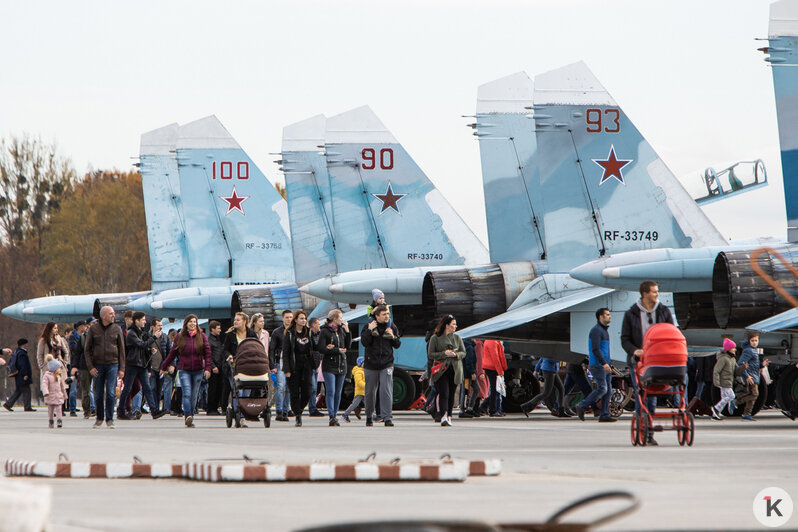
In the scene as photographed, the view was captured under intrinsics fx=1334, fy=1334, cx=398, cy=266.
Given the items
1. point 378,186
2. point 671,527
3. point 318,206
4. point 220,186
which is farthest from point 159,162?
point 671,527

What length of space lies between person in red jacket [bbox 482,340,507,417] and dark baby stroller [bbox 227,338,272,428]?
5245 mm

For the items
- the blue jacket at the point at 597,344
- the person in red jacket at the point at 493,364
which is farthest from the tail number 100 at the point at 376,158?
the blue jacket at the point at 597,344

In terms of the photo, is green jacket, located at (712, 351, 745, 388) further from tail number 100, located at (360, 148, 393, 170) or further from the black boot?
tail number 100, located at (360, 148, 393, 170)

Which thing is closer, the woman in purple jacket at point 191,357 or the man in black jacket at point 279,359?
the woman in purple jacket at point 191,357

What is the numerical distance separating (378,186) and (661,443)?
1881 centimetres

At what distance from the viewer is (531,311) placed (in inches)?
904

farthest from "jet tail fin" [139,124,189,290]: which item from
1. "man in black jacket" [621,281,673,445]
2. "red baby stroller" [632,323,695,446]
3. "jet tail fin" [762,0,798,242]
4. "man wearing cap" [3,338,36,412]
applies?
"red baby stroller" [632,323,695,446]

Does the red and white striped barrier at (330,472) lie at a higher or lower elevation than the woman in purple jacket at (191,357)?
lower

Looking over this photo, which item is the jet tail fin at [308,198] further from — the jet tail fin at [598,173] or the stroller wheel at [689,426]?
the stroller wheel at [689,426]

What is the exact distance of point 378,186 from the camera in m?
31.4

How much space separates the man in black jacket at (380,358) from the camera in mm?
18344

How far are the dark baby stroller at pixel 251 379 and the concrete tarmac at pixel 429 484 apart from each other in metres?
1.35

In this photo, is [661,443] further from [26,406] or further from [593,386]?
[26,406]

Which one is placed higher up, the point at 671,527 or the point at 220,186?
the point at 220,186
